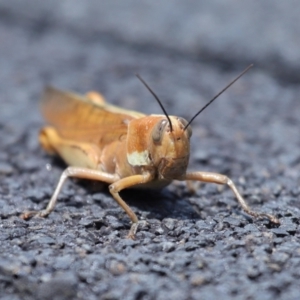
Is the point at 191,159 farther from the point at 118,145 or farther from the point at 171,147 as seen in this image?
the point at 171,147

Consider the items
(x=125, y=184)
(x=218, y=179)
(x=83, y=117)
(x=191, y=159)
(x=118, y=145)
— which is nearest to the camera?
(x=125, y=184)

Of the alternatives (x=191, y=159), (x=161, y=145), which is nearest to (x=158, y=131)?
(x=161, y=145)

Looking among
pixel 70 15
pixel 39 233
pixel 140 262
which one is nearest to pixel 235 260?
pixel 140 262

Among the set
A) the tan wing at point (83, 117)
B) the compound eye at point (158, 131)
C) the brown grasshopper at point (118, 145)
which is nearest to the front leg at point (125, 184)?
the brown grasshopper at point (118, 145)

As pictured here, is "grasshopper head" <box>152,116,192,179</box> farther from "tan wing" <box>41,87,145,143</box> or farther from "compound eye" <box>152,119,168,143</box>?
"tan wing" <box>41,87,145,143</box>

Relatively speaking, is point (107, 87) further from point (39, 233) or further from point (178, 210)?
point (39, 233)

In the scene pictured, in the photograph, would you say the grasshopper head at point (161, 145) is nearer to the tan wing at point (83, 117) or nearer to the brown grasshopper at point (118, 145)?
the brown grasshopper at point (118, 145)

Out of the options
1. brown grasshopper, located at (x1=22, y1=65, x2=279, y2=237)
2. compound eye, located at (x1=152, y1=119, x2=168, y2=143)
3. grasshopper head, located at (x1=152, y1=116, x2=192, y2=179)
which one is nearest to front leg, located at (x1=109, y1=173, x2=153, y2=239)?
brown grasshopper, located at (x1=22, y1=65, x2=279, y2=237)
